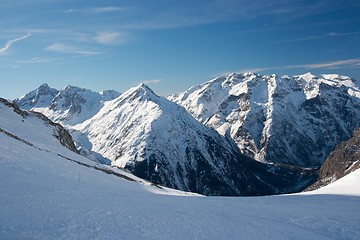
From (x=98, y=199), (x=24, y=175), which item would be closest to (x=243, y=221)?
(x=98, y=199)

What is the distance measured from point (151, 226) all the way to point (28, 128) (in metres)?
53.0

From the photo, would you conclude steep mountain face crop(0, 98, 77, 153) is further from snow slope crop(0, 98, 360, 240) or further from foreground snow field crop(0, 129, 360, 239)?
foreground snow field crop(0, 129, 360, 239)

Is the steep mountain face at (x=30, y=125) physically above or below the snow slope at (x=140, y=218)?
above

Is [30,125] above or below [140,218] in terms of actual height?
above

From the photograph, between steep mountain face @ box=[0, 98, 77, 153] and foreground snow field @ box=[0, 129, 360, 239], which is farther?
steep mountain face @ box=[0, 98, 77, 153]

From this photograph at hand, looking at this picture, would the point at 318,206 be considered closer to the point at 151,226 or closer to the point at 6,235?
the point at 151,226

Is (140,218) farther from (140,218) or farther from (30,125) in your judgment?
(30,125)

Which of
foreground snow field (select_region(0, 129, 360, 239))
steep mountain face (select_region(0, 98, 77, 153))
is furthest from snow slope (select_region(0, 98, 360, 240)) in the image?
steep mountain face (select_region(0, 98, 77, 153))

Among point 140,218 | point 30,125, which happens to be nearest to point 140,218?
point 140,218

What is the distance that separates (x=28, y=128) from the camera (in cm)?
5881

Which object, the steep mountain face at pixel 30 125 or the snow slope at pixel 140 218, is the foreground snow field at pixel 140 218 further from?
the steep mountain face at pixel 30 125

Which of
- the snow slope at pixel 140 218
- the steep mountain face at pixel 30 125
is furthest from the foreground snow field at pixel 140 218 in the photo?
the steep mountain face at pixel 30 125

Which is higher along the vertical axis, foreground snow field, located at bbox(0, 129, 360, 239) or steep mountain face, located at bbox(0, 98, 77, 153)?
steep mountain face, located at bbox(0, 98, 77, 153)

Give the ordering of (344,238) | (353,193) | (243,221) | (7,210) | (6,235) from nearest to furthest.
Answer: (6,235), (7,210), (344,238), (243,221), (353,193)
